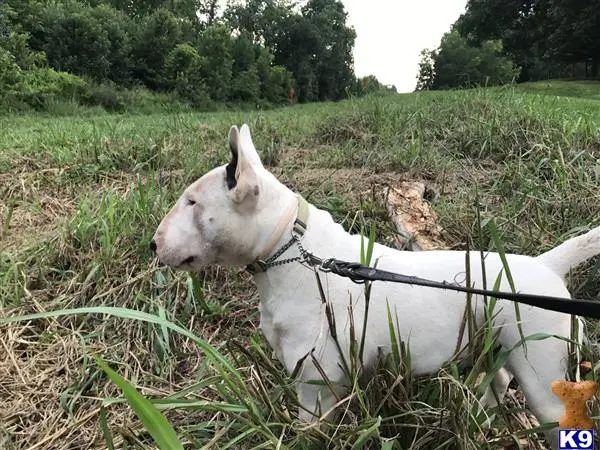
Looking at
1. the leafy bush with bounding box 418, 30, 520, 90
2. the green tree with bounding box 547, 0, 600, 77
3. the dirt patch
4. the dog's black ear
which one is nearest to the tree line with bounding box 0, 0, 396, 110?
the dirt patch

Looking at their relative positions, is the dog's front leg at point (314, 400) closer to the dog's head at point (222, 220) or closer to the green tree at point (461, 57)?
the dog's head at point (222, 220)

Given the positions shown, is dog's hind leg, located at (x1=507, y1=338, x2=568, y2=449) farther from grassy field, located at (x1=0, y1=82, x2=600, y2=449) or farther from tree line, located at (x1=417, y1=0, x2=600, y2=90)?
tree line, located at (x1=417, y1=0, x2=600, y2=90)

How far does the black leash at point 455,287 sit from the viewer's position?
1.26 metres

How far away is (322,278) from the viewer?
1862 millimetres

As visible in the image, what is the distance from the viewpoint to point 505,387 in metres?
2.00

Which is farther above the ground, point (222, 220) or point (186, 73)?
point (186, 73)

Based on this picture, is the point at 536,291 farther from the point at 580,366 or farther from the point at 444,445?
the point at 444,445

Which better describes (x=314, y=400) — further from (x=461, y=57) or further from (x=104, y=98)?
(x=461, y=57)

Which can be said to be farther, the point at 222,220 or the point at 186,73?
the point at 186,73

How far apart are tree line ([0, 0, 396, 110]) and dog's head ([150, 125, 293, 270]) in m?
5.35

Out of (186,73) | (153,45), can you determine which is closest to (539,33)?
(186,73)

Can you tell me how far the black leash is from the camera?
4.14 feet

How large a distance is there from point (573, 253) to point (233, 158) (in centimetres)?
125

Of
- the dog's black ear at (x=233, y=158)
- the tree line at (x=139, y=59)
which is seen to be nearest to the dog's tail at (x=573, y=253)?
the dog's black ear at (x=233, y=158)
